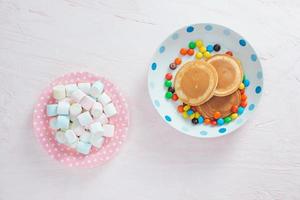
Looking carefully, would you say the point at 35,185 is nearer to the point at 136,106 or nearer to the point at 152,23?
the point at 136,106

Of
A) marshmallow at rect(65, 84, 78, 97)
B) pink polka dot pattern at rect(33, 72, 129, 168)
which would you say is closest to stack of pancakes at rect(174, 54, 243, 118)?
pink polka dot pattern at rect(33, 72, 129, 168)

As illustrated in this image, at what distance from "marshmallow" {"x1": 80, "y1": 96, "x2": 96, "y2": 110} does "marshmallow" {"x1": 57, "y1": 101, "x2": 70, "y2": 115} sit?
39 mm

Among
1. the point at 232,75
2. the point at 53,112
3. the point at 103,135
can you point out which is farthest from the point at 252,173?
the point at 53,112

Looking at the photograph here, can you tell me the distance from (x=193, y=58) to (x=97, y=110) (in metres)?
0.30

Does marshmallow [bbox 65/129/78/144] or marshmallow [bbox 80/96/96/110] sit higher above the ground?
marshmallow [bbox 80/96/96/110]

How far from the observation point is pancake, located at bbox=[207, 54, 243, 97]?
1.07 meters

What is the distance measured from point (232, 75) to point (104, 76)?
0.35m

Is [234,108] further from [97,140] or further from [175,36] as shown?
[97,140]

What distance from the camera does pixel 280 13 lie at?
1138mm

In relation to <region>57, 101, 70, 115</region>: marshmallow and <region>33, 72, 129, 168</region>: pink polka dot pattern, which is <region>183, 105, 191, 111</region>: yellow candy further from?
<region>57, 101, 70, 115</region>: marshmallow

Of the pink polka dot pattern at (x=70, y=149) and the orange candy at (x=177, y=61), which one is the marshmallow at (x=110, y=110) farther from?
the orange candy at (x=177, y=61)

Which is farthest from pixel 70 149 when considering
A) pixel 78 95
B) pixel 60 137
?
pixel 78 95

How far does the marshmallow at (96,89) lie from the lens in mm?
1096

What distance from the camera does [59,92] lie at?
110 cm
